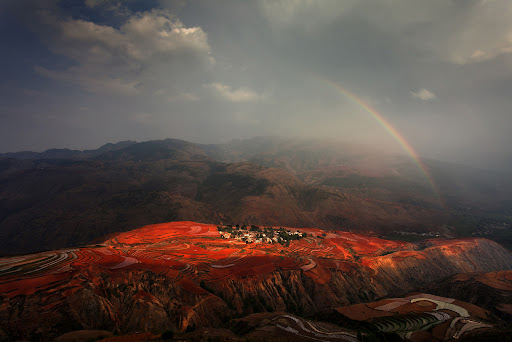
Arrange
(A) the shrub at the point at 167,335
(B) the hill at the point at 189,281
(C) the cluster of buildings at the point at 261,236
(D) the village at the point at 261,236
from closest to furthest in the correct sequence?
(A) the shrub at the point at 167,335
(B) the hill at the point at 189,281
(D) the village at the point at 261,236
(C) the cluster of buildings at the point at 261,236

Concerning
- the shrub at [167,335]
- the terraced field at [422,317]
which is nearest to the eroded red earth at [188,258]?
the shrub at [167,335]

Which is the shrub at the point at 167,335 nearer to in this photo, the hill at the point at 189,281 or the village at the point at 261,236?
the hill at the point at 189,281

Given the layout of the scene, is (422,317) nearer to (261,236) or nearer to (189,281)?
(189,281)

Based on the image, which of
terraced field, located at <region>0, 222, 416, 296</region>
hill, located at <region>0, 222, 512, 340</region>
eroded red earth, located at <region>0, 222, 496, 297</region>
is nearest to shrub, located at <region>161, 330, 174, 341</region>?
hill, located at <region>0, 222, 512, 340</region>

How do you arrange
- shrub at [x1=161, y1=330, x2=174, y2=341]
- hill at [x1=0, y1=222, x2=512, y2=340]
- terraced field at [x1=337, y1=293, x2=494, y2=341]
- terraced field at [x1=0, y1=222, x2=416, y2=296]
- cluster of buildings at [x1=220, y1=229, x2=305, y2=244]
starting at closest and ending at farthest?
shrub at [x1=161, y1=330, x2=174, y2=341] → terraced field at [x1=337, y1=293, x2=494, y2=341] → hill at [x1=0, y1=222, x2=512, y2=340] → terraced field at [x1=0, y1=222, x2=416, y2=296] → cluster of buildings at [x1=220, y1=229, x2=305, y2=244]

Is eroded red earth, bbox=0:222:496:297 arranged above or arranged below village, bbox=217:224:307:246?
above

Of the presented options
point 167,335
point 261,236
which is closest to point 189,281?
point 167,335

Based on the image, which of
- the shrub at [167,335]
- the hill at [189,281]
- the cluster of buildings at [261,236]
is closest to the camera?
the shrub at [167,335]

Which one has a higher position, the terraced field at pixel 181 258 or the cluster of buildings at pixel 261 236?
the terraced field at pixel 181 258

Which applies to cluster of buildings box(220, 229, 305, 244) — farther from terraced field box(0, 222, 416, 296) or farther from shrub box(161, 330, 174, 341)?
shrub box(161, 330, 174, 341)

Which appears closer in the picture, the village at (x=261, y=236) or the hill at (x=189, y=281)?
the hill at (x=189, y=281)

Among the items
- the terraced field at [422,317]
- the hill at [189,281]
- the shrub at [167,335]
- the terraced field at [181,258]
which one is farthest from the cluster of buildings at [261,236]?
the shrub at [167,335]

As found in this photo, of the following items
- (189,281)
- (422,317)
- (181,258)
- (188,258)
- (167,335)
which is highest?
(167,335)
